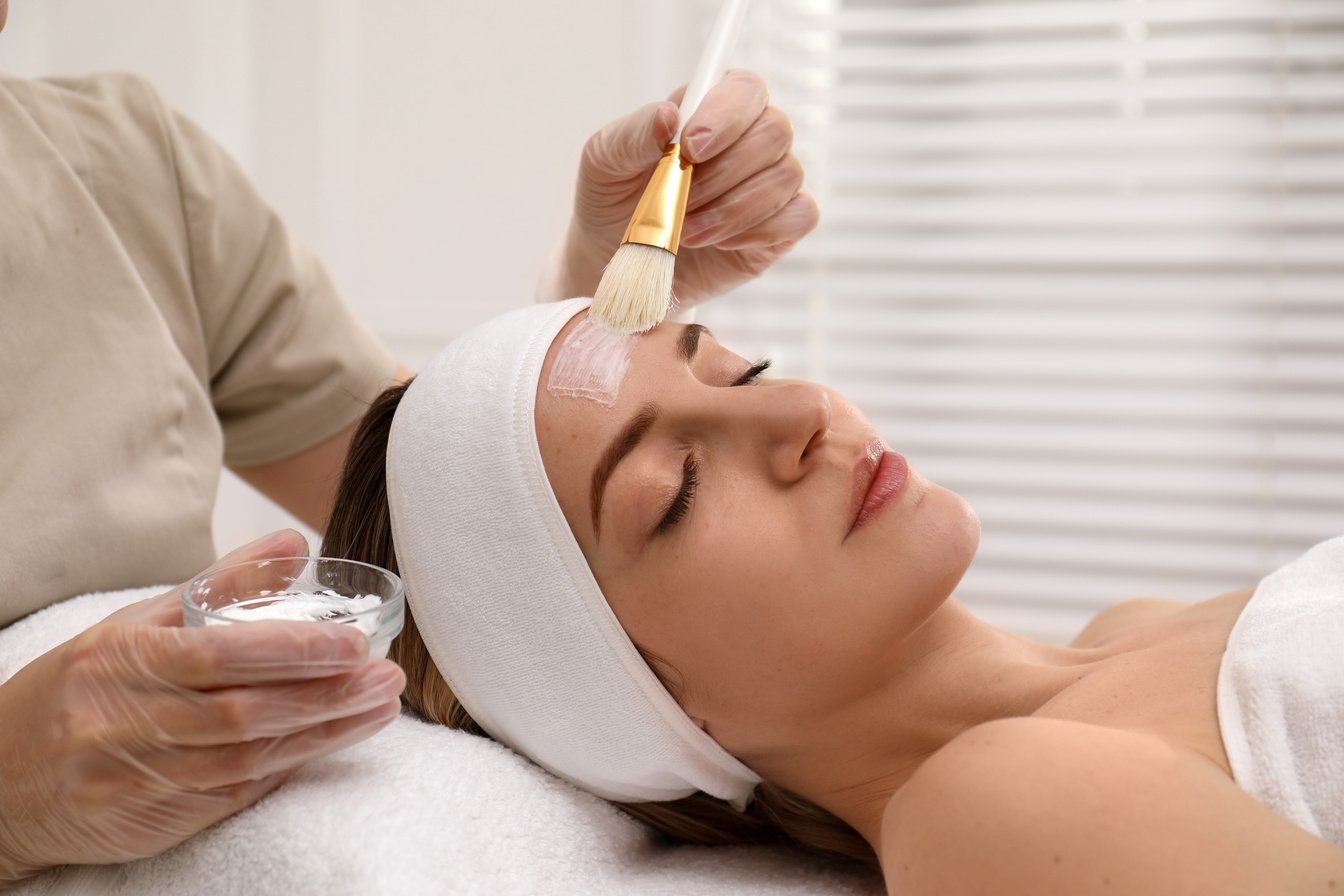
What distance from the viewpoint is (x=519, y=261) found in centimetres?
242

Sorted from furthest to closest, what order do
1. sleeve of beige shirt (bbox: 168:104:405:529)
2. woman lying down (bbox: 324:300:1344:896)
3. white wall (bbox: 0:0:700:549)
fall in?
white wall (bbox: 0:0:700:549)
sleeve of beige shirt (bbox: 168:104:405:529)
woman lying down (bbox: 324:300:1344:896)

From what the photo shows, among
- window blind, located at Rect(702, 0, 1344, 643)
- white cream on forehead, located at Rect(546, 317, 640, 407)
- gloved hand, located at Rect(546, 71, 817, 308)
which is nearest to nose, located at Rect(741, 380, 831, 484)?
white cream on forehead, located at Rect(546, 317, 640, 407)

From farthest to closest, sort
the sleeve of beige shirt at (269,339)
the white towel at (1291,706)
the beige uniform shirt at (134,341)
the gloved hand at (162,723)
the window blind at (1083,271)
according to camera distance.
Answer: the window blind at (1083,271), the sleeve of beige shirt at (269,339), the beige uniform shirt at (134,341), the white towel at (1291,706), the gloved hand at (162,723)

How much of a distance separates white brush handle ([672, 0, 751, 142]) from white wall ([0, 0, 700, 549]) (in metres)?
1.21

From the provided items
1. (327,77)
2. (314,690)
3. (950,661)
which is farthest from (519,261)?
(314,690)

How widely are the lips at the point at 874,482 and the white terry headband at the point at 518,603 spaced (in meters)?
0.24

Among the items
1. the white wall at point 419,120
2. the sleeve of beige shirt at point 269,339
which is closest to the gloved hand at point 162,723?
the sleeve of beige shirt at point 269,339

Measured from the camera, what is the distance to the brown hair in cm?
111

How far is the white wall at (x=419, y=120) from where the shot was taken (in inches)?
91.6

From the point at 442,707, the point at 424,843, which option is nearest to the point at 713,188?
the point at 442,707

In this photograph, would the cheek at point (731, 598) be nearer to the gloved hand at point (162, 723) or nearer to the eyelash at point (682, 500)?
the eyelash at point (682, 500)

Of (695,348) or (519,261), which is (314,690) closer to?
(695,348)

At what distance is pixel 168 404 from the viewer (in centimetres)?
132

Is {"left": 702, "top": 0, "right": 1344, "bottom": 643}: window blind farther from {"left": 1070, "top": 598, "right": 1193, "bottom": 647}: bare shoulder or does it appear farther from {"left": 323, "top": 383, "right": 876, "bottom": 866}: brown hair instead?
{"left": 323, "top": 383, "right": 876, "bottom": 866}: brown hair
